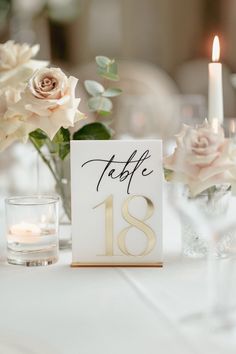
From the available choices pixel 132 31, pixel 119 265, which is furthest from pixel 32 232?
pixel 132 31

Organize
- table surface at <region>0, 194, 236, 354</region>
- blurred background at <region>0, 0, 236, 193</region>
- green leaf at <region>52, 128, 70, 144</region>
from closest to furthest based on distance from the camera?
table surface at <region>0, 194, 236, 354</region>
green leaf at <region>52, 128, 70, 144</region>
blurred background at <region>0, 0, 236, 193</region>

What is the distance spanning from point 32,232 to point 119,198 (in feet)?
0.51

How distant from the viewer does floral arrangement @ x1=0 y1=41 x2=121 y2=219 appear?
116 centimetres

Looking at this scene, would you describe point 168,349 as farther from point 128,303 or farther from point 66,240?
point 66,240

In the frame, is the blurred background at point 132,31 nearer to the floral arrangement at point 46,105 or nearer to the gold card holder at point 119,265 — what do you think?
the floral arrangement at point 46,105

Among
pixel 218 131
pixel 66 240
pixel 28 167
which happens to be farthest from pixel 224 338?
pixel 28 167

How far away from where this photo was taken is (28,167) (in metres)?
2.41

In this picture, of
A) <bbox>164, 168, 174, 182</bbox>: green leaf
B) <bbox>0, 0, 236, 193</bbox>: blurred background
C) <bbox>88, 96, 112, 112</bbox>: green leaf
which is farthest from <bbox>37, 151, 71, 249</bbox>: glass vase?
<bbox>0, 0, 236, 193</bbox>: blurred background

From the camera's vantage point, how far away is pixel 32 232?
3.97 feet

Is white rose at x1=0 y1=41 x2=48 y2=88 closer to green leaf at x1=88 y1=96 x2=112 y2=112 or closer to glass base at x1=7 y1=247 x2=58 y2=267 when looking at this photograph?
green leaf at x1=88 y1=96 x2=112 y2=112

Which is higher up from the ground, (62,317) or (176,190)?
(176,190)

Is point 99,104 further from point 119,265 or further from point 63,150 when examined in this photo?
point 119,265

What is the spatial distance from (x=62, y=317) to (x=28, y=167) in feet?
4.96

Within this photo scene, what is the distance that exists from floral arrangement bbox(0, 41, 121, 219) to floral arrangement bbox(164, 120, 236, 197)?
0.71ft
